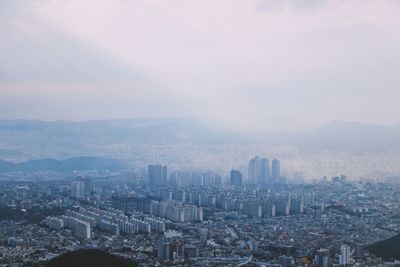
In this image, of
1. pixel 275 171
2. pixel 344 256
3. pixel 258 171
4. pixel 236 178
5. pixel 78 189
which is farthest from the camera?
pixel 258 171

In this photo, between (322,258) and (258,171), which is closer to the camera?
(322,258)

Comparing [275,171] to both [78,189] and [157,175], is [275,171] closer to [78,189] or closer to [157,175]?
[157,175]

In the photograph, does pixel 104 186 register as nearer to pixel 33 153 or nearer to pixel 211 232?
pixel 33 153

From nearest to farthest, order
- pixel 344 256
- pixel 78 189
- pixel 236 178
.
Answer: pixel 344 256 < pixel 78 189 < pixel 236 178

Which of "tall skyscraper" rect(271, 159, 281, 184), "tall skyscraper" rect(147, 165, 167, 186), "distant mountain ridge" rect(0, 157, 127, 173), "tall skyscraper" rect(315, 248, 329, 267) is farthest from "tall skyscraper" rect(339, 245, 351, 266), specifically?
"distant mountain ridge" rect(0, 157, 127, 173)

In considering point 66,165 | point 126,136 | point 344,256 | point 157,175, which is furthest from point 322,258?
point 126,136

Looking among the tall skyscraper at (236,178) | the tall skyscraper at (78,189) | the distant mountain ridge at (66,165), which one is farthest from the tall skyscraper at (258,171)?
the tall skyscraper at (78,189)

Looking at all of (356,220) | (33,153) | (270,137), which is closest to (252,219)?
(356,220)
